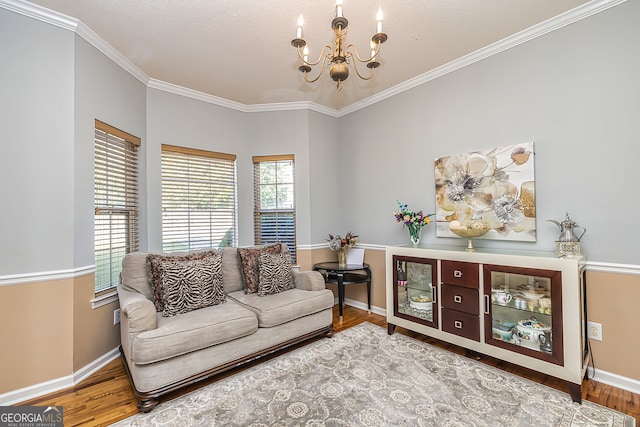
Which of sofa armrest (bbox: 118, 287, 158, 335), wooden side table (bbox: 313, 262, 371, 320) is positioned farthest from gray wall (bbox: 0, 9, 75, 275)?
wooden side table (bbox: 313, 262, 371, 320)

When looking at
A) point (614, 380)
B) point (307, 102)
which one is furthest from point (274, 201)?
point (614, 380)

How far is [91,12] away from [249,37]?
1.19 metres

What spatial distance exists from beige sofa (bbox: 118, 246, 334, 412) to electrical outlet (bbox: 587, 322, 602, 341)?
7.19 ft

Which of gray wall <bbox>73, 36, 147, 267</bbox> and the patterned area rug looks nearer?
the patterned area rug

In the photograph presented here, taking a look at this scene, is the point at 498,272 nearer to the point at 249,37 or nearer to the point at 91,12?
the point at 249,37

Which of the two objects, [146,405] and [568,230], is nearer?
[146,405]

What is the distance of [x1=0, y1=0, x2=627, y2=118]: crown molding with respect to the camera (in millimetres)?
2164

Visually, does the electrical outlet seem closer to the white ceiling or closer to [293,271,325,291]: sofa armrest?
[293,271,325,291]: sofa armrest

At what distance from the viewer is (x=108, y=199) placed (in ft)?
8.95

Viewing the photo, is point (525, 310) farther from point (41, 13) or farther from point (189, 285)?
point (41, 13)

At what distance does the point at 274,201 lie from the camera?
4.08 m

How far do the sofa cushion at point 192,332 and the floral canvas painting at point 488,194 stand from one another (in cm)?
214

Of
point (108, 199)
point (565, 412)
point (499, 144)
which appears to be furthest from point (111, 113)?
point (565, 412)

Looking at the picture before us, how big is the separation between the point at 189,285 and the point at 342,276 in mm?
1726
